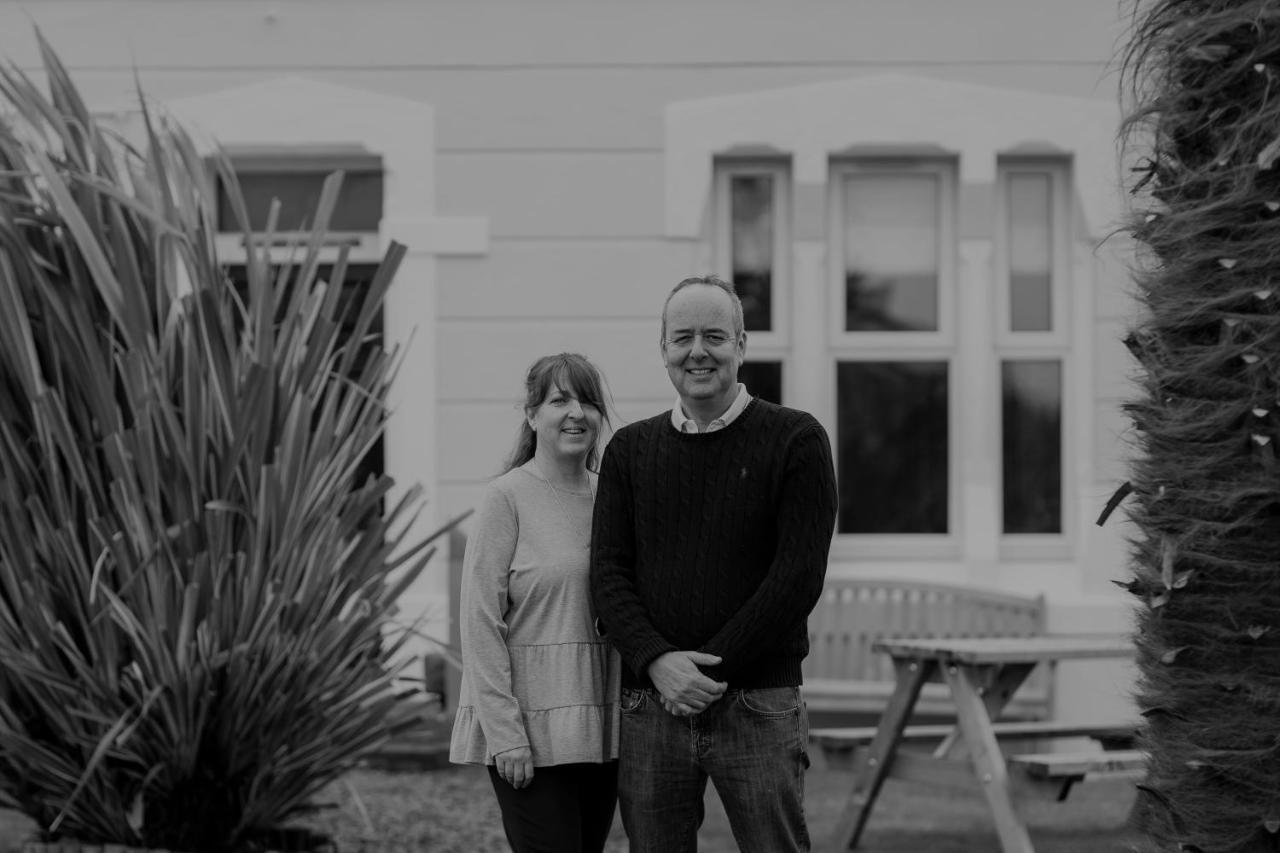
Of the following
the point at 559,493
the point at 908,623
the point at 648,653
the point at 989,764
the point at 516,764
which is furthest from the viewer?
the point at 908,623

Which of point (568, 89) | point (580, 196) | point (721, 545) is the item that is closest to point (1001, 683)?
point (721, 545)

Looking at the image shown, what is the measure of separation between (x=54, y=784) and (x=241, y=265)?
4.22 m

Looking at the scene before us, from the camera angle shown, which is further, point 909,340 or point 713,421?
point 909,340

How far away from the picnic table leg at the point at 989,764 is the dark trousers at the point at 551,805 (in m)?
2.39

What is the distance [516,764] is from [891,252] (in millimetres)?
5482

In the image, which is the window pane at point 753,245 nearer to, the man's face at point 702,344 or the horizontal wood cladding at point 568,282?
the horizontal wood cladding at point 568,282

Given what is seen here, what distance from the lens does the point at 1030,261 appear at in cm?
862

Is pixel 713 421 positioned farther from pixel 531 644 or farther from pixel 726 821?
pixel 726 821

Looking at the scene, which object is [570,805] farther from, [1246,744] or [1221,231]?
[1221,231]

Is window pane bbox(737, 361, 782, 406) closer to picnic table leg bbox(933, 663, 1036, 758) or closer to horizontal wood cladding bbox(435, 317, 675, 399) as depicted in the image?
horizontal wood cladding bbox(435, 317, 675, 399)

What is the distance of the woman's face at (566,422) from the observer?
374cm

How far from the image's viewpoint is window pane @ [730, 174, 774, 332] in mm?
8656

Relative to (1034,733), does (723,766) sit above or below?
above

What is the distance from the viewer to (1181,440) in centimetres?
302
